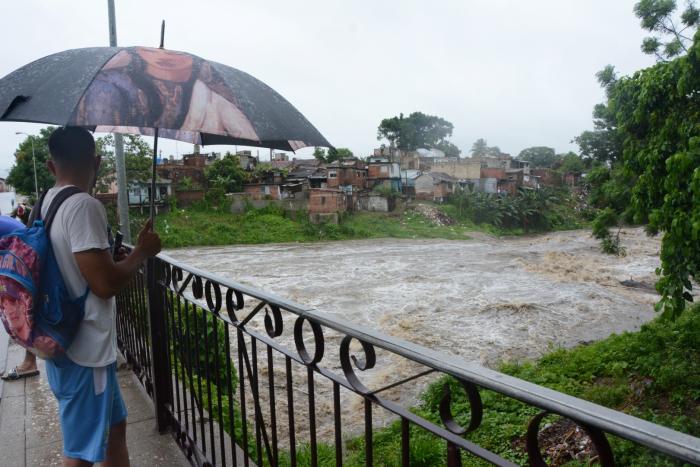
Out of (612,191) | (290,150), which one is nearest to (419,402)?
(290,150)

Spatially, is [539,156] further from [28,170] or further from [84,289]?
[84,289]

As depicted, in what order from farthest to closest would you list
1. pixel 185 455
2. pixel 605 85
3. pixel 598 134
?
1. pixel 598 134
2. pixel 605 85
3. pixel 185 455

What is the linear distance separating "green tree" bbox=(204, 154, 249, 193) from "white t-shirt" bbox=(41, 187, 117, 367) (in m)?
36.0

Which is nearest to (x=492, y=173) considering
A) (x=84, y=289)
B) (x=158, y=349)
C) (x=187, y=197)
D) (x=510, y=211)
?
(x=510, y=211)

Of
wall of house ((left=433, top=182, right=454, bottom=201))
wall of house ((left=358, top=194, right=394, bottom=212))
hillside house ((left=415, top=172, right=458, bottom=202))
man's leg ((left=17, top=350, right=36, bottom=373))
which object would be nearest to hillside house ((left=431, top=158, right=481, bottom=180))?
hillside house ((left=415, top=172, right=458, bottom=202))

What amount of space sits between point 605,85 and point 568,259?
52.2ft

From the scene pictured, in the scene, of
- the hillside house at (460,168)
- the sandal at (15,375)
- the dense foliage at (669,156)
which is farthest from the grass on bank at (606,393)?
the hillside house at (460,168)

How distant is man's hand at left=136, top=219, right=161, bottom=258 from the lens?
2.15 metres

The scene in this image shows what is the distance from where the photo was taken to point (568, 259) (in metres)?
26.9

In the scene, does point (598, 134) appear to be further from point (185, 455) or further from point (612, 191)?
point (185, 455)

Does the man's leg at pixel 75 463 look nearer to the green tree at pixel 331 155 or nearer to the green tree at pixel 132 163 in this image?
the green tree at pixel 132 163

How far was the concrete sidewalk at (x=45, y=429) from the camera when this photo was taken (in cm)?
272

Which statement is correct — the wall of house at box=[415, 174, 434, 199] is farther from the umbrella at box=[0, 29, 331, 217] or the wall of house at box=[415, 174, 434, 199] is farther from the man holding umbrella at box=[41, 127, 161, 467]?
the man holding umbrella at box=[41, 127, 161, 467]

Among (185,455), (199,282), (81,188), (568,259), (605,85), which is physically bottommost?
(568,259)
